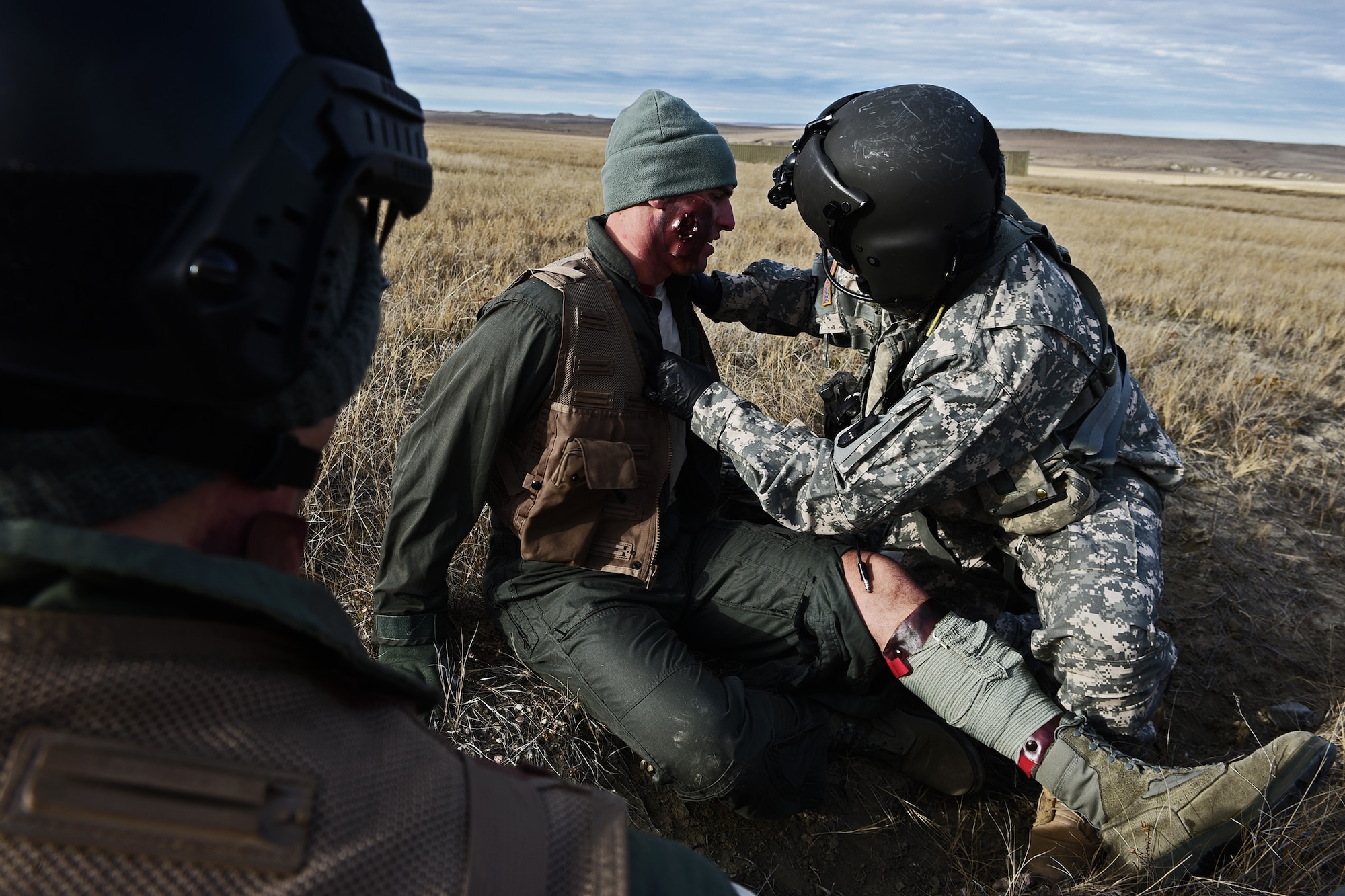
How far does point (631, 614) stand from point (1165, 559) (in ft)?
9.53

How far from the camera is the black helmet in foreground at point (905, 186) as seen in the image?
2.70m

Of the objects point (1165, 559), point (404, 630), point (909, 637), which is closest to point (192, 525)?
point (404, 630)

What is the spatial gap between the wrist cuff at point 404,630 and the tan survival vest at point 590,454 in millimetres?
373

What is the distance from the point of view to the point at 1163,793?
2.60 meters

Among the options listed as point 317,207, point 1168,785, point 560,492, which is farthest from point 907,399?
point 317,207

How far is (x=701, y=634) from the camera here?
320 centimetres

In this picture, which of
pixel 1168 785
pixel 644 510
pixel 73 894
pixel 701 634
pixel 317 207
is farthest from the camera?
pixel 701 634

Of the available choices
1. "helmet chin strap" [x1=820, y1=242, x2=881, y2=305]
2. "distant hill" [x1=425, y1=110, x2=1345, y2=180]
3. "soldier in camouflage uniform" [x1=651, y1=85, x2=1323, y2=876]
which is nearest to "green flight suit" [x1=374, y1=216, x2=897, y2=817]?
"soldier in camouflage uniform" [x1=651, y1=85, x2=1323, y2=876]

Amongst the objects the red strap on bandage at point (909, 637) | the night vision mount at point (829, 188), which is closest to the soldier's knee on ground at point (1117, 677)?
the red strap on bandage at point (909, 637)

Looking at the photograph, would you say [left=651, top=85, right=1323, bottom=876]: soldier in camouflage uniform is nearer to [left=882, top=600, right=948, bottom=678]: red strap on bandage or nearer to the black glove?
the black glove

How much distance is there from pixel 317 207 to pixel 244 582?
16.3 inches

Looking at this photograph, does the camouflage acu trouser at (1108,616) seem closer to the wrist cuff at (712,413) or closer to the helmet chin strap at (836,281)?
the helmet chin strap at (836,281)

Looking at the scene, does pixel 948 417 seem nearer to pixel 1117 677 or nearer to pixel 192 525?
pixel 1117 677

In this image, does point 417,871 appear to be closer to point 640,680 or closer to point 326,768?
point 326,768
